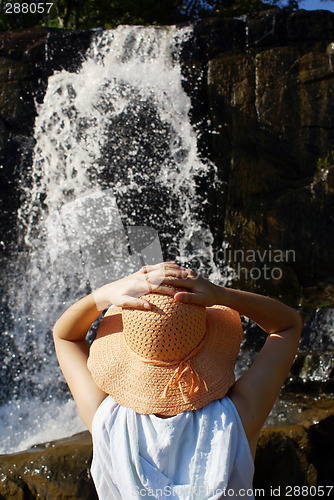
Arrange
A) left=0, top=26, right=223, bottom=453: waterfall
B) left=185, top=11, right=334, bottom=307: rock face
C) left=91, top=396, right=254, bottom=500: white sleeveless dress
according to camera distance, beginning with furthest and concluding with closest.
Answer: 1. left=0, top=26, right=223, bottom=453: waterfall
2. left=185, top=11, right=334, bottom=307: rock face
3. left=91, top=396, right=254, bottom=500: white sleeveless dress

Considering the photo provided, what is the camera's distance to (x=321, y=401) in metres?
3.80

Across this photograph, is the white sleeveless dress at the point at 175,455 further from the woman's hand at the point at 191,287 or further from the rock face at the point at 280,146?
the rock face at the point at 280,146

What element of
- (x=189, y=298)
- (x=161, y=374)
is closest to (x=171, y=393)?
(x=161, y=374)

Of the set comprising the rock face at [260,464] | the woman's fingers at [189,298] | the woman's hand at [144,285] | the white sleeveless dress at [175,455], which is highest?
the woman's hand at [144,285]

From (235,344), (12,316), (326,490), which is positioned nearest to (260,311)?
(235,344)

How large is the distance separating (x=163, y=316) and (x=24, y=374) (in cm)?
445

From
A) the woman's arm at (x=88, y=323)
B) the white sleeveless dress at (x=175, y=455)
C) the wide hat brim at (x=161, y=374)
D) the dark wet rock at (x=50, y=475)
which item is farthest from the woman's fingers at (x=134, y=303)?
the dark wet rock at (x=50, y=475)

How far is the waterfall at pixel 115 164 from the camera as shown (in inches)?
240

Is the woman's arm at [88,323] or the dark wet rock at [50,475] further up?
the woman's arm at [88,323]

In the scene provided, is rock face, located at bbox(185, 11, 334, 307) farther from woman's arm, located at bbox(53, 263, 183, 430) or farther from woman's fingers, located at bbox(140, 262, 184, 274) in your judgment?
woman's fingers, located at bbox(140, 262, 184, 274)

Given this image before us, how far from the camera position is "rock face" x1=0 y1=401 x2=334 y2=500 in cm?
273

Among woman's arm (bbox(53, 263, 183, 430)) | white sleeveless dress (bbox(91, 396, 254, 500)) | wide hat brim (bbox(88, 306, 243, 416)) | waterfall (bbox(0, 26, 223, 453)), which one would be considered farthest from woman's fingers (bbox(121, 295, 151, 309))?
waterfall (bbox(0, 26, 223, 453))

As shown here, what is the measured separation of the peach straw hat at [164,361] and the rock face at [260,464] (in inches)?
60.6

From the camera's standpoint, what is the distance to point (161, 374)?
1.41m
